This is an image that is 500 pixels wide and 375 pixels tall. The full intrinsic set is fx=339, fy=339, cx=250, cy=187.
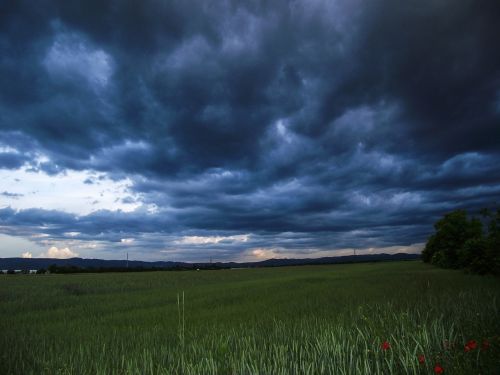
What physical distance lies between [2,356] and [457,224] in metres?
61.0

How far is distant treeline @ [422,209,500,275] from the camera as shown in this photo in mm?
24719

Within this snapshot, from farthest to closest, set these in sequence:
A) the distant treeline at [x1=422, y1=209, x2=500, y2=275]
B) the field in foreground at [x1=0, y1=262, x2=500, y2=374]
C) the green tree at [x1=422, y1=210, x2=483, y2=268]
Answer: the green tree at [x1=422, y1=210, x2=483, y2=268] → the distant treeline at [x1=422, y1=209, x2=500, y2=275] → the field in foreground at [x1=0, y1=262, x2=500, y2=374]

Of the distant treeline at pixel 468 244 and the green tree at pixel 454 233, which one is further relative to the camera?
the green tree at pixel 454 233

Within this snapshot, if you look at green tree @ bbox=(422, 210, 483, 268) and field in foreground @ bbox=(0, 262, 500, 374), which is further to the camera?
green tree @ bbox=(422, 210, 483, 268)

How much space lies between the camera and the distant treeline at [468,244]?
2472 cm

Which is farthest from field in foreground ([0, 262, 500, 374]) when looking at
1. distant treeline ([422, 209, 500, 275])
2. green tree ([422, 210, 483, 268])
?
green tree ([422, 210, 483, 268])

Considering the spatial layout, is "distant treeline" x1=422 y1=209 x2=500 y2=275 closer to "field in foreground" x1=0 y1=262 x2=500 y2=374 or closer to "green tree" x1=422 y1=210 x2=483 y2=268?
"green tree" x1=422 y1=210 x2=483 y2=268

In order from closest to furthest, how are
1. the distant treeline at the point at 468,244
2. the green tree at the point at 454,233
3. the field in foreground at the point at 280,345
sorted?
the field in foreground at the point at 280,345 → the distant treeline at the point at 468,244 → the green tree at the point at 454,233

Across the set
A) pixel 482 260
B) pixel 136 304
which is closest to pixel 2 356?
pixel 136 304

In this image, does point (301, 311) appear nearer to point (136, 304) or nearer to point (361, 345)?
point (361, 345)

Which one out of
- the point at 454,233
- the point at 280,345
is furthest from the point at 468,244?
the point at 280,345

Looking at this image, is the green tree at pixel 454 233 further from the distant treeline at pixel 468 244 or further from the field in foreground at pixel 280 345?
the field in foreground at pixel 280 345

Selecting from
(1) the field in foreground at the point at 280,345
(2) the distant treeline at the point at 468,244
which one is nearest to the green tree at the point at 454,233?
(2) the distant treeline at the point at 468,244

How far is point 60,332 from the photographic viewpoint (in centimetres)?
1135
